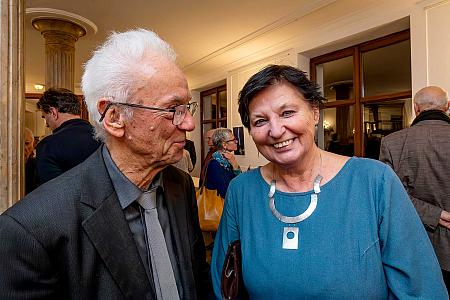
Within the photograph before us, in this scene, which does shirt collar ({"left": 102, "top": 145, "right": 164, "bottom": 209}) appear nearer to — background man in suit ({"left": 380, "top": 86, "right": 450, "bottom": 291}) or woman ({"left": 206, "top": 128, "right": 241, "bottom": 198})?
background man in suit ({"left": 380, "top": 86, "right": 450, "bottom": 291})

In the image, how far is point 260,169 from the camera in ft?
4.11

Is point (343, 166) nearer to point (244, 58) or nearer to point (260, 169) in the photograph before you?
point (260, 169)

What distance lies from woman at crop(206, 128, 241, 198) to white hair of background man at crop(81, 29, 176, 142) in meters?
2.29

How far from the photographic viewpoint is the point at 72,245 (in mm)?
811

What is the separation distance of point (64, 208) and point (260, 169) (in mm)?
678

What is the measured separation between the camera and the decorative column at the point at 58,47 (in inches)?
197

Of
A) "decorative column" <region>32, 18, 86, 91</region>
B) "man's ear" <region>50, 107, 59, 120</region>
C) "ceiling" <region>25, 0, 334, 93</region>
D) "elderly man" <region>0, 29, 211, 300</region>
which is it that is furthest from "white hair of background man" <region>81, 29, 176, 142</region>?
"decorative column" <region>32, 18, 86, 91</region>

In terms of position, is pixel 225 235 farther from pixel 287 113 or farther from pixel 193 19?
pixel 193 19

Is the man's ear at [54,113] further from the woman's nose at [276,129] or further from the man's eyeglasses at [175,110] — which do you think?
the woman's nose at [276,129]

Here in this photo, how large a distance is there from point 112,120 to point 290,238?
628 mm

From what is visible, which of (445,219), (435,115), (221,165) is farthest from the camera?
(221,165)

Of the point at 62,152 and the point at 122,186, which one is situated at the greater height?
the point at 62,152

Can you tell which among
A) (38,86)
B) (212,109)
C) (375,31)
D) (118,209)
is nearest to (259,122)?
(118,209)

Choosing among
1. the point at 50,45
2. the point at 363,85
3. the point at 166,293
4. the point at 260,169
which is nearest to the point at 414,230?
the point at 260,169
